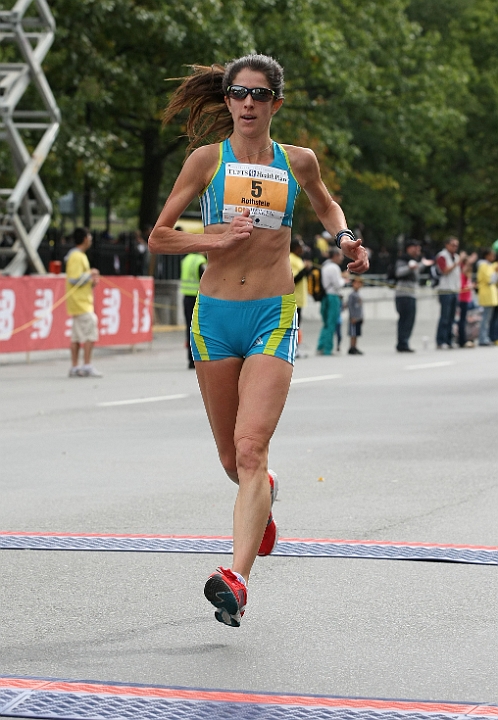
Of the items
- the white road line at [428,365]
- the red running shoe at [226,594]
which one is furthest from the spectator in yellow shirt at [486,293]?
the red running shoe at [226,594]

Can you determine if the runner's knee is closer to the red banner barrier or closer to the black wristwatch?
the black wristwatch

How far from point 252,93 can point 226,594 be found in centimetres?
194

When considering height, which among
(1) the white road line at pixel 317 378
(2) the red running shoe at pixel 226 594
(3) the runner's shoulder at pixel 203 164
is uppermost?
(3) the runner's shoulder at pixel 203 164

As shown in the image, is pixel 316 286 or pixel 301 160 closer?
pixel 301 160

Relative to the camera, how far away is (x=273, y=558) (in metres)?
6.85

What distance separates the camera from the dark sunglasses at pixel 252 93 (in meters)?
5.69

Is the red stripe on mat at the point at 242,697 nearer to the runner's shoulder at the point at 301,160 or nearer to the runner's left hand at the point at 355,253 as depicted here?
the runner's left hand at the point at 355,253

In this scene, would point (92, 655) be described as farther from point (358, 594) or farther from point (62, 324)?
point (62, 324)

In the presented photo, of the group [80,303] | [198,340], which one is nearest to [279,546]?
[198,340]

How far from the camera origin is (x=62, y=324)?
857 inches

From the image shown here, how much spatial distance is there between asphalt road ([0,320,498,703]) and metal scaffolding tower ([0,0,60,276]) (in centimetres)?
903

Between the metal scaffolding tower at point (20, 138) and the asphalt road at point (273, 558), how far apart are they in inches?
355

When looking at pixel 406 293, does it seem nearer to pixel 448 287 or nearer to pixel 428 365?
pixel 448 287

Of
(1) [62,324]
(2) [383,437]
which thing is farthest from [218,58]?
(2) [383,437]
